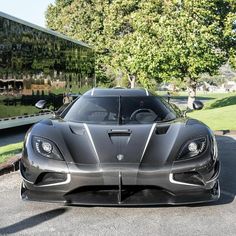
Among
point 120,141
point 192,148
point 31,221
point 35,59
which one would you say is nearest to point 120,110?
point 120,141

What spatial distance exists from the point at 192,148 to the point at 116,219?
111cm

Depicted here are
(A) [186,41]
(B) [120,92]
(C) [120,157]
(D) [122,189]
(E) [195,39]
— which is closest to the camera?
(D) [122,189]

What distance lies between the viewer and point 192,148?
5.21 meters

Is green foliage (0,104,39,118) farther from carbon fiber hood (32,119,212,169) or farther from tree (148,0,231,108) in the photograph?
tree (148,0,231,108)

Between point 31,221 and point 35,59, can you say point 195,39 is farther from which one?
point 31,221

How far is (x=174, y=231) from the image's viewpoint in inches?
177

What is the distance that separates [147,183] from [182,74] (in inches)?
1129

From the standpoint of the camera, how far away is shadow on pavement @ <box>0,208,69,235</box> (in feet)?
15.0

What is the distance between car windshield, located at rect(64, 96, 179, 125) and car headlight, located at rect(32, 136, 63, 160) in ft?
2.65

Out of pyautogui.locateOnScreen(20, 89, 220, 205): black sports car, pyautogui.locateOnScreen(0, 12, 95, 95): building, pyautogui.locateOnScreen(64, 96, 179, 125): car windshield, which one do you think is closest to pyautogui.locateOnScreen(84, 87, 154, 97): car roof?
pyautogui.locateOnScreen(64, 96, 179, 125): car windshield

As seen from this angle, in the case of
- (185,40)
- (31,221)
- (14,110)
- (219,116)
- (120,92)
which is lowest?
(219,116)

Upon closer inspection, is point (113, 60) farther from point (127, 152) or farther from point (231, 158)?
point (127, 152)

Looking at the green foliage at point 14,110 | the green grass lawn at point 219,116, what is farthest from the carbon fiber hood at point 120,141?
the green grass lawn at point 219,116

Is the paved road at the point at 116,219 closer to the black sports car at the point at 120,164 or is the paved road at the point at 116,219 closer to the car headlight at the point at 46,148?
the black sports car at the point at 120,164
